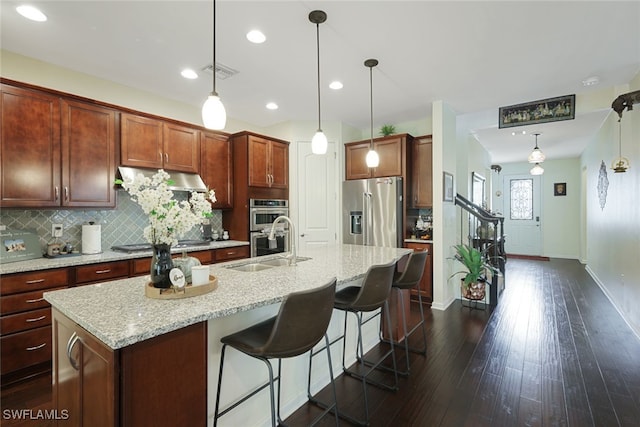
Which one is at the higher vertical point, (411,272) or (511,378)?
(411,272)

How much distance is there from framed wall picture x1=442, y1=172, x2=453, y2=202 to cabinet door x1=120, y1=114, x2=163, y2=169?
3.55 m

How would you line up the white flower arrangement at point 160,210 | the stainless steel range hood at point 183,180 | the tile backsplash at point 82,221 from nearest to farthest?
the white flower arrangement at point 160,210 < the tile backsplash at point 82,221 < the stainless steel range hood at point 183,180

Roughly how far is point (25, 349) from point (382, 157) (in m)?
4.39

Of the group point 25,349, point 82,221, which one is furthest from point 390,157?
point 25,349

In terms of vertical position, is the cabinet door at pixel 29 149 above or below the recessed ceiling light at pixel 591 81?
below

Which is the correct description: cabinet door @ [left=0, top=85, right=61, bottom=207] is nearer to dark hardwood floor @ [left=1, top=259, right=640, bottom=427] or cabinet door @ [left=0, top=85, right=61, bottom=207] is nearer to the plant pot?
dark hardwood floor @ [left=1, top=259, right=640, bottom=427]

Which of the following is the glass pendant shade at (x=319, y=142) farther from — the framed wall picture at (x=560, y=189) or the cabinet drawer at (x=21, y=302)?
the framed wall picture at (x=560, y=189)

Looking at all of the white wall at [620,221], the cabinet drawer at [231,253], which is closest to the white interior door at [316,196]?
the cabinet drawer at [231,253]

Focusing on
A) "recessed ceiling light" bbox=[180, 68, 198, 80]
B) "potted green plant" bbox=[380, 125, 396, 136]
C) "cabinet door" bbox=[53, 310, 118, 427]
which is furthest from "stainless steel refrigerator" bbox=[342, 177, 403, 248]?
"cabinet door" bbox=[53, 310, 118, 427]

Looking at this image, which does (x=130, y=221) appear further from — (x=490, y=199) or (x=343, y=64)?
(x=490, y=199)

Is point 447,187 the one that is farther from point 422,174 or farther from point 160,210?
point 160,210

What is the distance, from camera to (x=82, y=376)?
123 centimetres

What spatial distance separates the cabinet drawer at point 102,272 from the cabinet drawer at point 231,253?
1043mm

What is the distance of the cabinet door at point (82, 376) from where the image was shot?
1.06 meters
